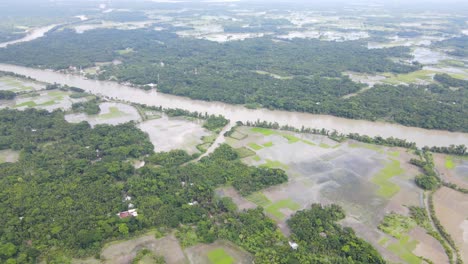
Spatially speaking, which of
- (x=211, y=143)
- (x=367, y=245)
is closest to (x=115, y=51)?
(x=211, y=143)

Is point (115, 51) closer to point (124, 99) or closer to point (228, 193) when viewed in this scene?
point (124, 99)

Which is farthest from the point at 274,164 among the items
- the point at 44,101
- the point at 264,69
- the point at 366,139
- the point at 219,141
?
the point at 264,69

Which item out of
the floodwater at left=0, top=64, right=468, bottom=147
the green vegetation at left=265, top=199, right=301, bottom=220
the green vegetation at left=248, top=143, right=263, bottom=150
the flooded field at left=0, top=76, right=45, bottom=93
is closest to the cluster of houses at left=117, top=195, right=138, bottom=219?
the green vegetation at left=265, top=199, right=301, bottom=220

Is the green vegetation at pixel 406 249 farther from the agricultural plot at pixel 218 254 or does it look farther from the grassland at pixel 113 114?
the grassland at pixel 113 114

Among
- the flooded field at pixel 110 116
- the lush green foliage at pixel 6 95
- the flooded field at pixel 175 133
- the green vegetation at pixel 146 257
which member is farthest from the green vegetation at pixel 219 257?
the lush green foliage at pixel 6 95

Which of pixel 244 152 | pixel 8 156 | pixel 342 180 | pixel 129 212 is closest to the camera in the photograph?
pixel 129 212

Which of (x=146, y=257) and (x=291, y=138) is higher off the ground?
(x=291, y=138)

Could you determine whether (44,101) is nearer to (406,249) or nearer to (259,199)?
(259,199)
